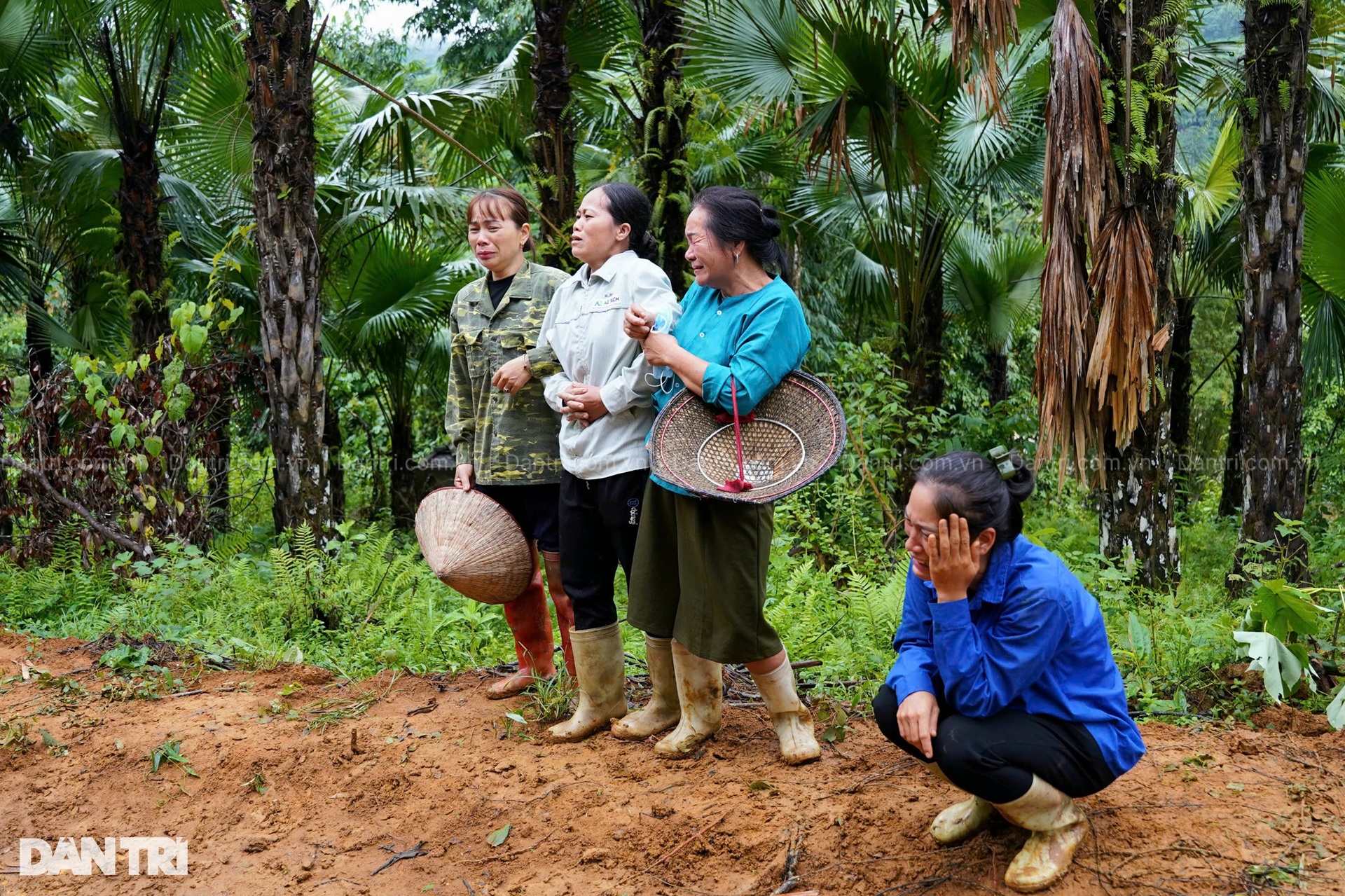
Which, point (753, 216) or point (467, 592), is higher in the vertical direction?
point (753, 216)

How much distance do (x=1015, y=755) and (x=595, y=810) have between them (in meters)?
1.34

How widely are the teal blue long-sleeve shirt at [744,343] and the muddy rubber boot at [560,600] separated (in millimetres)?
822

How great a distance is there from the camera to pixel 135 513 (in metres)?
6.28

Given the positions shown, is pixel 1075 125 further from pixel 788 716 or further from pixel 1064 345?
pixel 788 716

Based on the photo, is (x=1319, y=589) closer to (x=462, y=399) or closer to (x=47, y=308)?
(x=462, y=399)

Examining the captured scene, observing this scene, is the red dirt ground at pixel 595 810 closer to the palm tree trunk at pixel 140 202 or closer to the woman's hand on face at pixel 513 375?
the woman's hand on face at pixel 513 375

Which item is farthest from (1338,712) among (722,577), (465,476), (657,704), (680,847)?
(465,476)

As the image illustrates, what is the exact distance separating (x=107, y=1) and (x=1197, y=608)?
7.62 metres

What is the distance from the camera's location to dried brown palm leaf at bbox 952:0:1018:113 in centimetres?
453

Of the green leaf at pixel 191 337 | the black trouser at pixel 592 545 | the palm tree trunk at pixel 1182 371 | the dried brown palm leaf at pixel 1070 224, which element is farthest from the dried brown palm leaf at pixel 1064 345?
the palm tree trunk at pixel 1182 371

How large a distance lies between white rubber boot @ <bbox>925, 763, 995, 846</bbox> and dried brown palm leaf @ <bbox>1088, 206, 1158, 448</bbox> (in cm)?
263

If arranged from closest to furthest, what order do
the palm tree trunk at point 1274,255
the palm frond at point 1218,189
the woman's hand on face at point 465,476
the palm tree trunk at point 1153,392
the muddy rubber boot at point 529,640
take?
the woman's hand on face at point 465,476 < the muddy rubber boot at point 529,640 < the palm tree trunk at point 1153,392 < the palm tree trunk at point 1274,255 < the palm frond at point 1218,189

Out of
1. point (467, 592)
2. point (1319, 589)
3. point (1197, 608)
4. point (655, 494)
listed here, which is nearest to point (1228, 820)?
point (1319, 589)

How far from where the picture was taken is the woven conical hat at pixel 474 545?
3.82 metres
